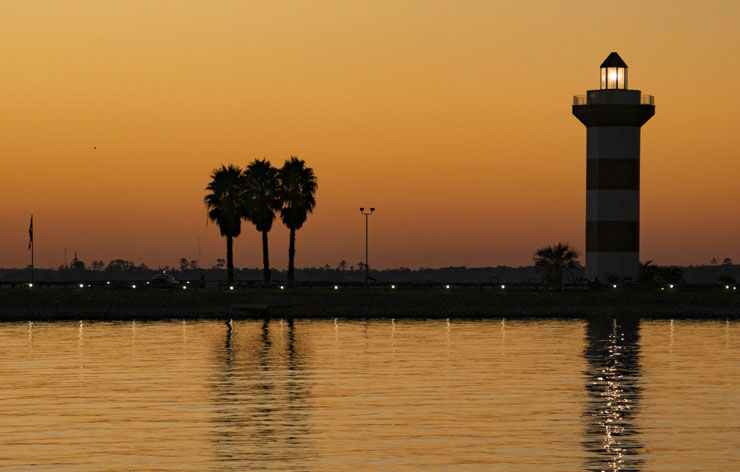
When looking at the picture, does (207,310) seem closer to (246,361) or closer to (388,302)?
(388,302)

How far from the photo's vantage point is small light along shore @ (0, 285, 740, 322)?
314ft

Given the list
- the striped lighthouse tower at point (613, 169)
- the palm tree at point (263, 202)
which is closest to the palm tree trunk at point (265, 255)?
the palm tree at point (263, 202)

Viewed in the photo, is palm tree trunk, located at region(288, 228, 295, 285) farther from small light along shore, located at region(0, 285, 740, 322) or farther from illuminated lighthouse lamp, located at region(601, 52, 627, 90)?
illuminated lighthouse lamp, located at region(601, 52, 627, 90)

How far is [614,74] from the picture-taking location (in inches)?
4092

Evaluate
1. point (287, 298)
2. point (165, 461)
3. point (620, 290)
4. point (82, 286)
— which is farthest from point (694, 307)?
point (165, 461)

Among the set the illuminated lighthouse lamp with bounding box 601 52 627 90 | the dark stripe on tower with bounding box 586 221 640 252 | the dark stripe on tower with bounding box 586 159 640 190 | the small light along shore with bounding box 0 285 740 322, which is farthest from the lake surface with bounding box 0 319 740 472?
the illuminated lighthouse lamp with bounding box 601 52 627 90

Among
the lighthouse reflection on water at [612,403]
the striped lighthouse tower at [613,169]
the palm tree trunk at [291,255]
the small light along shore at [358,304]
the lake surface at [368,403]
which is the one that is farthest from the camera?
the palm tree trunk at [291,255]

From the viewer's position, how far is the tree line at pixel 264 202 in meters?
119

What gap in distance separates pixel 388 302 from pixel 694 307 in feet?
81.4

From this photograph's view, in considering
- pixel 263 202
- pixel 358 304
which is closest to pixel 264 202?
pixel 263 202

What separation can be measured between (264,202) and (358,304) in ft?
69.8

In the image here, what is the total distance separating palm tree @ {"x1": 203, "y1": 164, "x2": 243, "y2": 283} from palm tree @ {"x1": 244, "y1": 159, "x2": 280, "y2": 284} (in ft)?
3.09

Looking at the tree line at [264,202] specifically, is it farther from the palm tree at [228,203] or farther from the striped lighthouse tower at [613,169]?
the striped lighthouse tower at [613,169]

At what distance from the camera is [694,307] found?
10225cm
